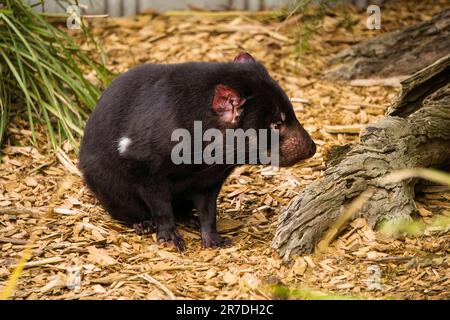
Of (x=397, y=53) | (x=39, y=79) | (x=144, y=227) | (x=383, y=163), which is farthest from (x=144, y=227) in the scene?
(x=397, y=53)

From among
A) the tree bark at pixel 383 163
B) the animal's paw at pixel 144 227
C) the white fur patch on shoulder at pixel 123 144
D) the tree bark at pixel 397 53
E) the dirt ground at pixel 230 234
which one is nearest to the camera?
the dirt ground at pixel 230 234

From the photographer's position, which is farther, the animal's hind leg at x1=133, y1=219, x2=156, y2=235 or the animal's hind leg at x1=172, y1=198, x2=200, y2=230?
the animal's hind leg at x1=172, y1=198, x2=200, y2=230

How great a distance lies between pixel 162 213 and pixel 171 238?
15 cm

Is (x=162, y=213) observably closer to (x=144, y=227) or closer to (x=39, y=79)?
(x=144, y=227)

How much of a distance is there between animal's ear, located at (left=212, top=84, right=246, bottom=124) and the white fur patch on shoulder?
0.53 metres

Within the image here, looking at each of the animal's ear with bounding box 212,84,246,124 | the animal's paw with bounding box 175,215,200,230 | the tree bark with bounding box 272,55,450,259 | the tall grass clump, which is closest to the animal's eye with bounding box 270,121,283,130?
the animal's ear with bounding box 212,84,246,124

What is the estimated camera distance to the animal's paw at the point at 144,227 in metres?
4.53

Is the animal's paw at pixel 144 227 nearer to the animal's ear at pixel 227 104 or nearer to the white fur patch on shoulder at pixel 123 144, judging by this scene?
the white fur patch on shoulder at pixel 123 144

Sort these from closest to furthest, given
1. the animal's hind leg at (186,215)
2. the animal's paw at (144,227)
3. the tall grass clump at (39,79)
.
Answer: the animal's paw at (144,227) < the animal's hind leg at (186,215) < the tall grass clump at (39,79)

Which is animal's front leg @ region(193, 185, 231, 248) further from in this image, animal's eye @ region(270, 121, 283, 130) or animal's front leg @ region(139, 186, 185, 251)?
animal's eye @ region(270, 121, 283, 130)

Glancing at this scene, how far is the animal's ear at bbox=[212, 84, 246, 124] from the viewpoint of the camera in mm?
4012

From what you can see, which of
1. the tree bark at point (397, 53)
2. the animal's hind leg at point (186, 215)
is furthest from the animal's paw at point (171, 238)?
the tree bark at point (397, 53)
